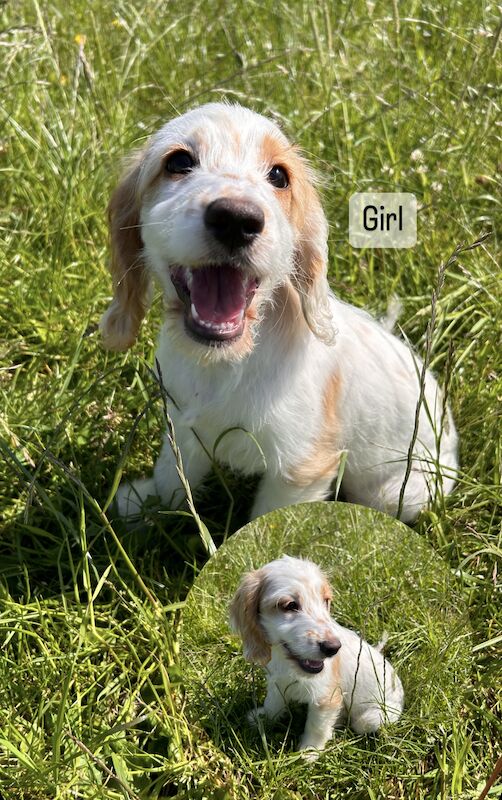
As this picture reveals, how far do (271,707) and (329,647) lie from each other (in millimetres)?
287

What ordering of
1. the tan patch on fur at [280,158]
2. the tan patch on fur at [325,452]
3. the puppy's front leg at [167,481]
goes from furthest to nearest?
the puppy's front leg at [167,481], the tan patch on fur at [325,452], the tan patch on fur at [280,158]

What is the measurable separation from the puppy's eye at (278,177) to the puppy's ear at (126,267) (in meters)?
0.54

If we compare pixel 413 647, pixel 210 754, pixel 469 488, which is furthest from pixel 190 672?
pixel 469 488

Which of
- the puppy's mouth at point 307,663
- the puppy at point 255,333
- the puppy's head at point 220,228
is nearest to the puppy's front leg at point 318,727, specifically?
the puppy's mouth at point 307,663

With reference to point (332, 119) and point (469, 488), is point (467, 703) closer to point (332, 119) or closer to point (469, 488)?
point (469, 488)

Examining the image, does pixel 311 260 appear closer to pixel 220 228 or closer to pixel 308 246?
pixel 308 246

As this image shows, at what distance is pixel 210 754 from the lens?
257 centimetres

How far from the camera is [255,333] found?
9.52 feet

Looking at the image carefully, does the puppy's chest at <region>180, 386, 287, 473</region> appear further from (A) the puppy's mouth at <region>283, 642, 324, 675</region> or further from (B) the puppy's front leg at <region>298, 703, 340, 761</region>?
(B) the puppy's front leg at <region>298, 703, 340, 761</region>

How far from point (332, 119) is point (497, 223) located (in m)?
1.05

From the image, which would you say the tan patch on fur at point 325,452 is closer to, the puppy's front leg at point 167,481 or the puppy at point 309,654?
the puppy's front leg at point 167,481

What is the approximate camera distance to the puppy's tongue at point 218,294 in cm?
264

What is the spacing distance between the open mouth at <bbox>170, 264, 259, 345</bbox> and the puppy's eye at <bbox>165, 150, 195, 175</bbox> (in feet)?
1.10

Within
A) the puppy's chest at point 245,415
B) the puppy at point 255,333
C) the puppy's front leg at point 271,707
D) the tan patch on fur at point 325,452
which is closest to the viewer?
the puppy's front leg at point 271,707
